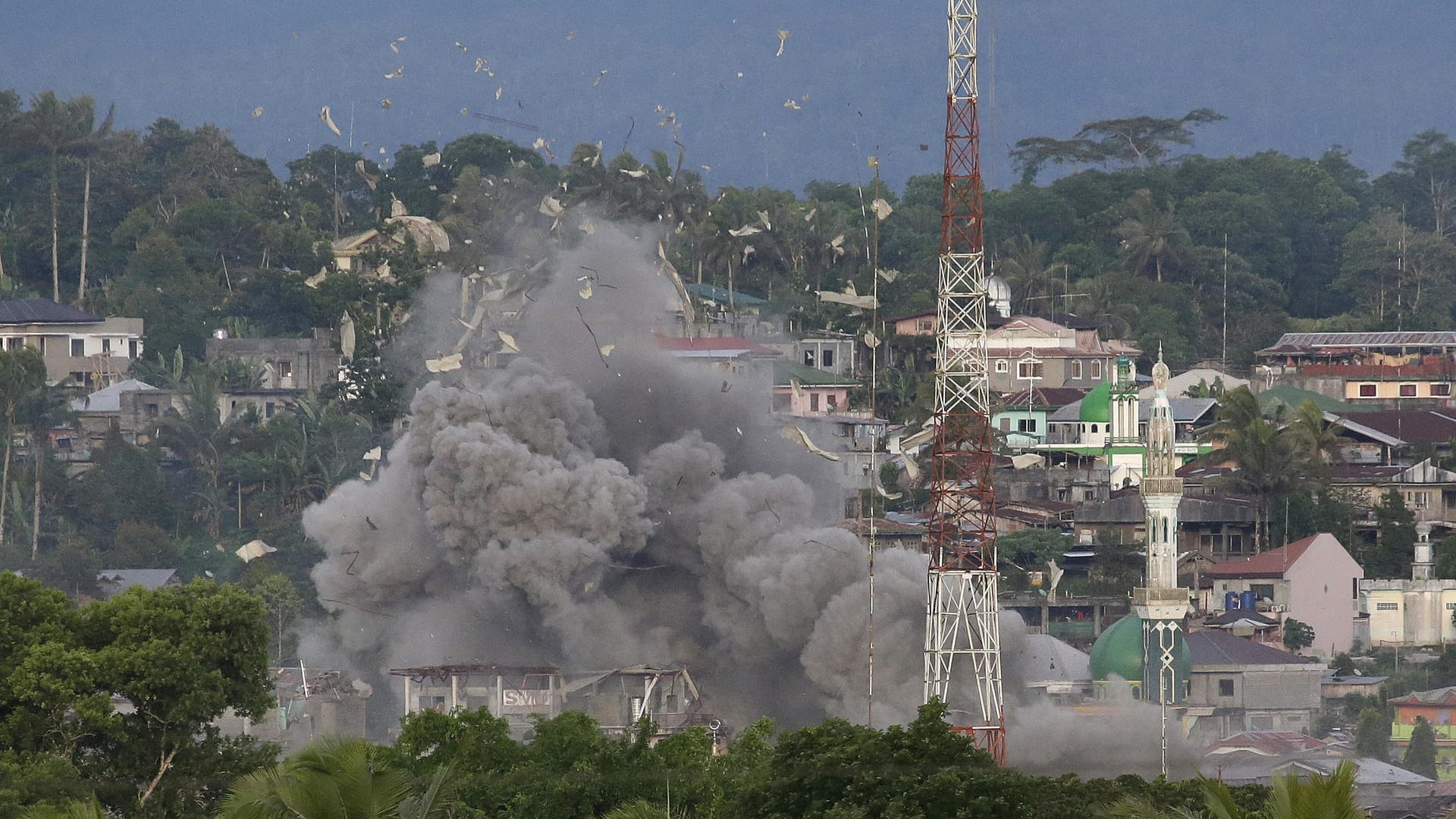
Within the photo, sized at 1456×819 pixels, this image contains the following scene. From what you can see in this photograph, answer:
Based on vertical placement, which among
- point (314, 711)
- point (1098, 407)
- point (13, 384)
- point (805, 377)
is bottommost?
point (314, 711)

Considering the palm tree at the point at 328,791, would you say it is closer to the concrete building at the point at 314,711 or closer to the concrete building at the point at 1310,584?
the concrete building at the point at 314,711

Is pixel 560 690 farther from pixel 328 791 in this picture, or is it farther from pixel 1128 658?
pixel 328 791

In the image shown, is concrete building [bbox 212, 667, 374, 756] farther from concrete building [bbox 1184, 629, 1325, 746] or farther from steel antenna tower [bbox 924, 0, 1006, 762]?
concrete building [bbox 1184, 629, 1325, 746]

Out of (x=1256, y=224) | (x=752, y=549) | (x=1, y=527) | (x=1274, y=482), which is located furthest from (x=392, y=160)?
(x=752, y=549)

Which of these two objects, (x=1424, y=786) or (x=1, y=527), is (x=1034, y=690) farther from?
(x=1, y=527)

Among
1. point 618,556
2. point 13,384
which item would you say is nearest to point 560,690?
point 618,556
